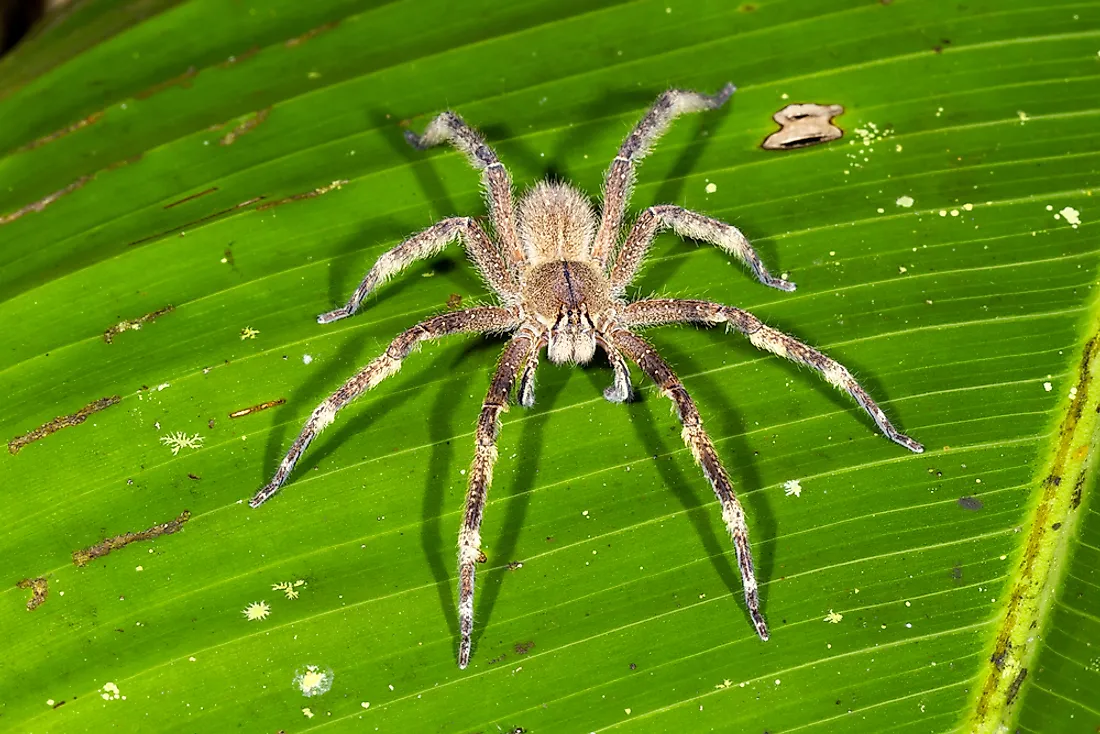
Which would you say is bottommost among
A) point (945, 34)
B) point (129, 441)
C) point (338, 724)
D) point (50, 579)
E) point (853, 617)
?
point (853, 617)

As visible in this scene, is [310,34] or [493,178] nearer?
[493,178]

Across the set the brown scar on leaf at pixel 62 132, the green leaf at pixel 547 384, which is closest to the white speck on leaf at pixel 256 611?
the green leaf at pixel 547 384

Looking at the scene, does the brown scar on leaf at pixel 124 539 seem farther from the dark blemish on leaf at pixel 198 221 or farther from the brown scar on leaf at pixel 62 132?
the brown scar on leaf at pixel 62 132

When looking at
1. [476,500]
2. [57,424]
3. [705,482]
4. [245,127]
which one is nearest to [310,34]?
[245,127]

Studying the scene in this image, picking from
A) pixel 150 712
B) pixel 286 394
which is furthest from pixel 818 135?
pixel 150 712

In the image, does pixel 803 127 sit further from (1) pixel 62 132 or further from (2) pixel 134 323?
(1) pixel 62 132

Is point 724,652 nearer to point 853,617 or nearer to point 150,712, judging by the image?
point 853,617
